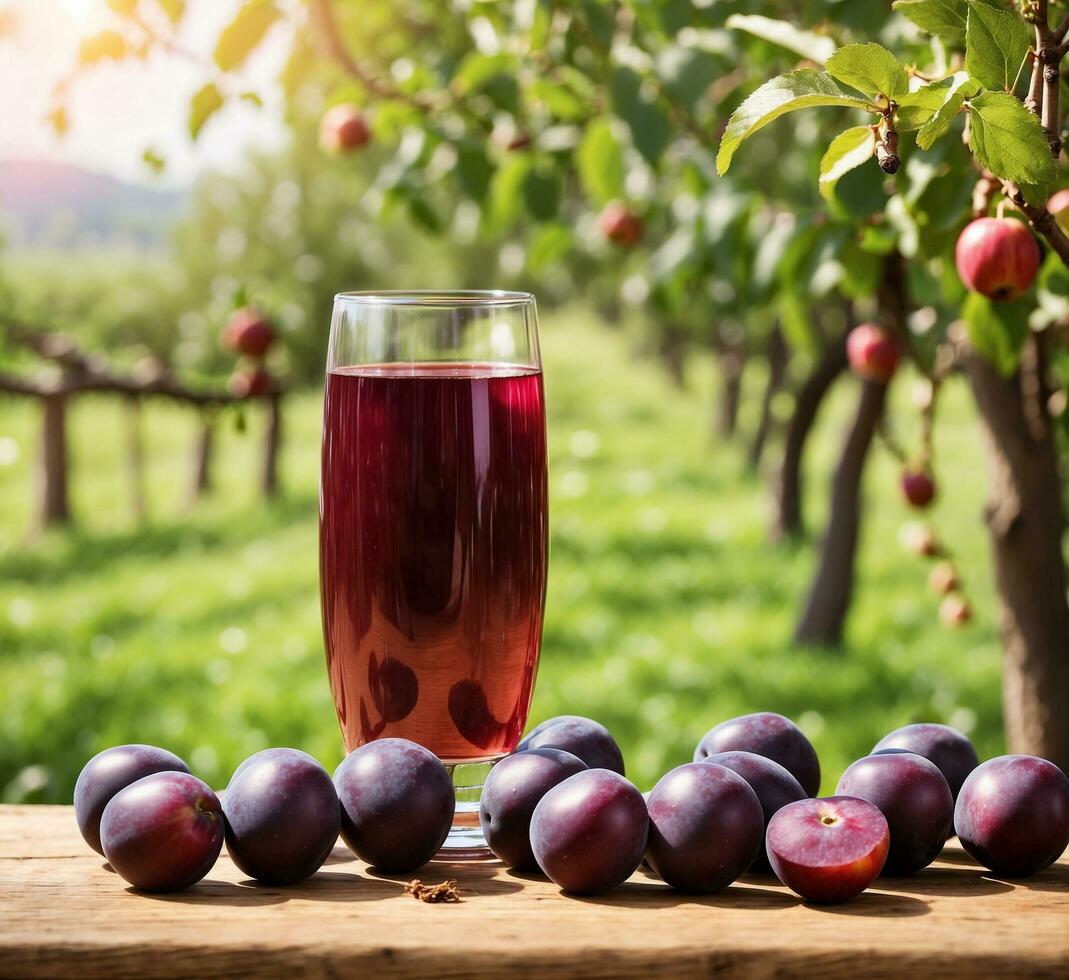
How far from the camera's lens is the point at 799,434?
27.1 feet

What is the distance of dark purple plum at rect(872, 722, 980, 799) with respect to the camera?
1.56 metres

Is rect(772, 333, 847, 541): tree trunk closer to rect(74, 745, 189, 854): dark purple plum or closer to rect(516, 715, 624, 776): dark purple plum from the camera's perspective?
rect(516, 715, 624, 776): dark purple plum

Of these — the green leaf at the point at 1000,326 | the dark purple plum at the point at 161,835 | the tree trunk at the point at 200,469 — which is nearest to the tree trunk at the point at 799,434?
the green leaf at the point at 1000,326

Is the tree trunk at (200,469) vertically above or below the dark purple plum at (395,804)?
above

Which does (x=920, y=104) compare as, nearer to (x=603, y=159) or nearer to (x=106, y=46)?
(x=603, y=159)

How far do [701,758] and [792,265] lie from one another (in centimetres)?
129

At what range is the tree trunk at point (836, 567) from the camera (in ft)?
21.7

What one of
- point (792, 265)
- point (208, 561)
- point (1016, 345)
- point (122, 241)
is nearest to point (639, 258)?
point (208, 561)

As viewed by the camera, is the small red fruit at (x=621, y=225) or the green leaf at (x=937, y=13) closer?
the green leaf at (x=937, y=13)

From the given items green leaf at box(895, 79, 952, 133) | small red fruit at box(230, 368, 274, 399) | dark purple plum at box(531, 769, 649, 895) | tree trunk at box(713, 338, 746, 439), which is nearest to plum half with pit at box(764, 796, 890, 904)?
dark purple plum at box(531, 769, 649, 895)

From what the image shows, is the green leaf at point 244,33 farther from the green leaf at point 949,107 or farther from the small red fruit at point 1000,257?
the green leaf at point 949,107

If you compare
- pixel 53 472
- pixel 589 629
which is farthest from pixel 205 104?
pixel 53 472

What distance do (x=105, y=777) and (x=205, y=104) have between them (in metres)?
1.84

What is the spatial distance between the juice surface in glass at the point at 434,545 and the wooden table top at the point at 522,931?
0.80ft
